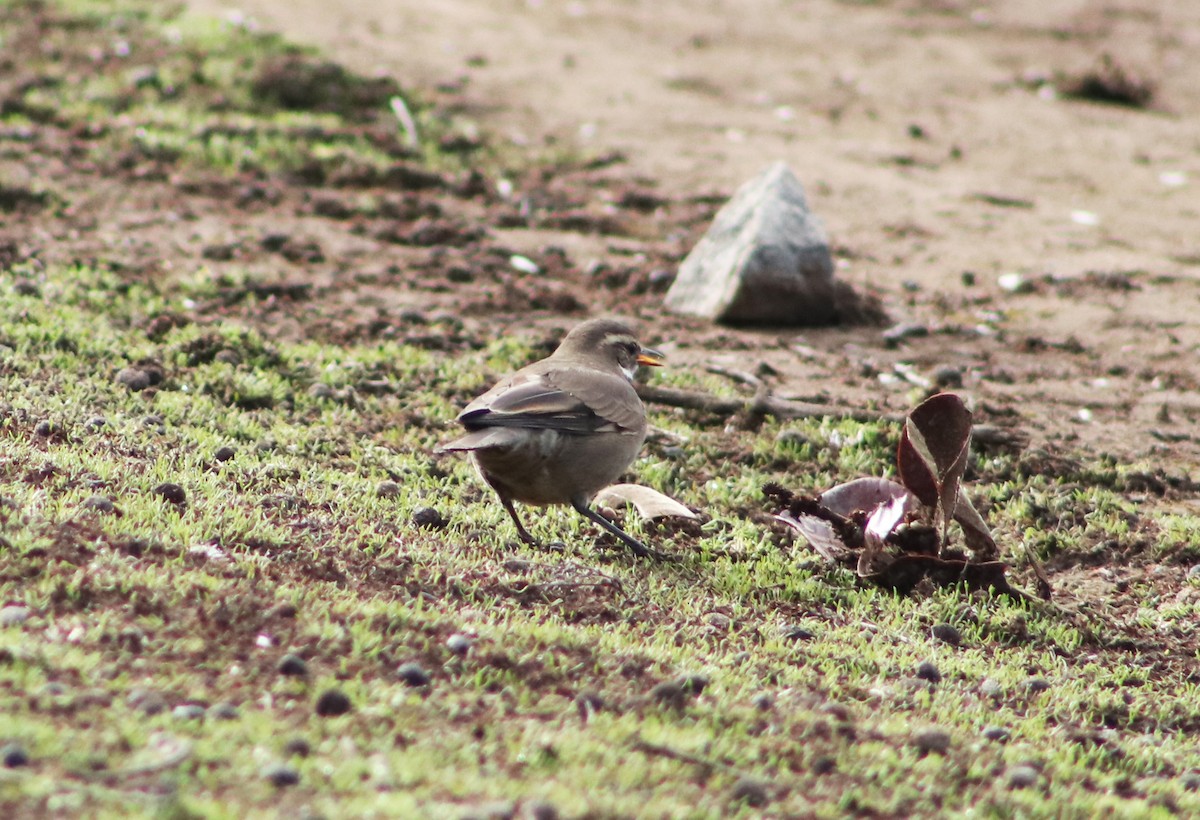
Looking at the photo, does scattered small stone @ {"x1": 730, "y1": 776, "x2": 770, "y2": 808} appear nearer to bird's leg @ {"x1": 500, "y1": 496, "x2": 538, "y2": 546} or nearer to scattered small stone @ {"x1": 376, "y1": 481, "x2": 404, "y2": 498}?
bird's leg @ {"x1": 500, "y1": 496, "x2": 538, "y2": 546}

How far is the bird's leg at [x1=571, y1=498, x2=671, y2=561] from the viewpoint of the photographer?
615 centimetres

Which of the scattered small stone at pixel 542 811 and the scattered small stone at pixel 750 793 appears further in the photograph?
the scattered small stone at pixel 750 793

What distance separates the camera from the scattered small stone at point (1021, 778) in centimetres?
421

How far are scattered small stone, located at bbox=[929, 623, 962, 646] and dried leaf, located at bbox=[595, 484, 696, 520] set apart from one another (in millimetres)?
1282

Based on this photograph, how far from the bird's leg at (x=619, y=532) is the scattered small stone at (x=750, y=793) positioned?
231 centimetres

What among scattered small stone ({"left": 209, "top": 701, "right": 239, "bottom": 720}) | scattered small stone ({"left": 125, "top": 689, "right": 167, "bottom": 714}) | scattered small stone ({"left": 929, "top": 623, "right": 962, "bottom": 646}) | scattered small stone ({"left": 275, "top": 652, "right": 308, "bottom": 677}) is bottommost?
scattered small stone ({"left": 929, "top": 623, "right": 962, "bottom": 646})

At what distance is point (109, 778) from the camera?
3342mm

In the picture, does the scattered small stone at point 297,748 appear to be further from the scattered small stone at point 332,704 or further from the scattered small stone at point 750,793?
the scattered small stone at point 750,793

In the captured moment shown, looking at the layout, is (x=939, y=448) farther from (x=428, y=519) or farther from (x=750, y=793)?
(x=750, y=793)

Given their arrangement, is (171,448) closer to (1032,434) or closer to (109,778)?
(109,778)

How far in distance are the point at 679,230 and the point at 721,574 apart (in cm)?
541

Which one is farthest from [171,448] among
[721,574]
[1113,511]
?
[1113,511]

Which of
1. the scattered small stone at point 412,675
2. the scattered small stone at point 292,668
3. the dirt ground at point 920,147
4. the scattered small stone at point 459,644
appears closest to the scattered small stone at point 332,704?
the scattered small stone at point 292,668

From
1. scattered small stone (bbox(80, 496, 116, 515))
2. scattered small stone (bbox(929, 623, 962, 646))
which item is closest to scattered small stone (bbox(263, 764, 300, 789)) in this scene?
scattered small stone (bbox(80, 496, 116, 515))
